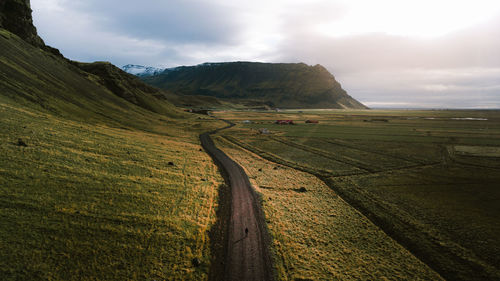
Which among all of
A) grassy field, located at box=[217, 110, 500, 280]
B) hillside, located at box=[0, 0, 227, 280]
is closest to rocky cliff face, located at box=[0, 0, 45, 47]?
hillside, located at box=[0, 0, 227, 280]

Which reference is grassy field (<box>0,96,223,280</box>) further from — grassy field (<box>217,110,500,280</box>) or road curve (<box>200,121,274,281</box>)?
grassy field (<box>217,110,500,280</box>)

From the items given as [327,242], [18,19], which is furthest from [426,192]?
[18,19]

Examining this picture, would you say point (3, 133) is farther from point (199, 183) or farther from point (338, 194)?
point (338, 194)

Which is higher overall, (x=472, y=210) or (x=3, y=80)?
(x=3, y=80)

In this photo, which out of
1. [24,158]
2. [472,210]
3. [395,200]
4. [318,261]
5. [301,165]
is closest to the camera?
[318,261]

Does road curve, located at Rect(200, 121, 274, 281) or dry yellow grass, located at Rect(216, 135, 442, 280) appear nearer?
road curve, located at Rect(200, 121, 274, 281)

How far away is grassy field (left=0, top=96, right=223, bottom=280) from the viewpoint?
16.1 meters

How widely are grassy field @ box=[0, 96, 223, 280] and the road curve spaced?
2.23 metres

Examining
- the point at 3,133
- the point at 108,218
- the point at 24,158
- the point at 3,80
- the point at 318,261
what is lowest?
the point at 318,261

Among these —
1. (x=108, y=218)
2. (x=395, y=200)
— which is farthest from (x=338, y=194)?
(x=108, y=218)

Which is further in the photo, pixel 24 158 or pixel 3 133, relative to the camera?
pixel 3 133

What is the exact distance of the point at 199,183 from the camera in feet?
109

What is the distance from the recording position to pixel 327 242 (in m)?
22.1

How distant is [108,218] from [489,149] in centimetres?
9861
